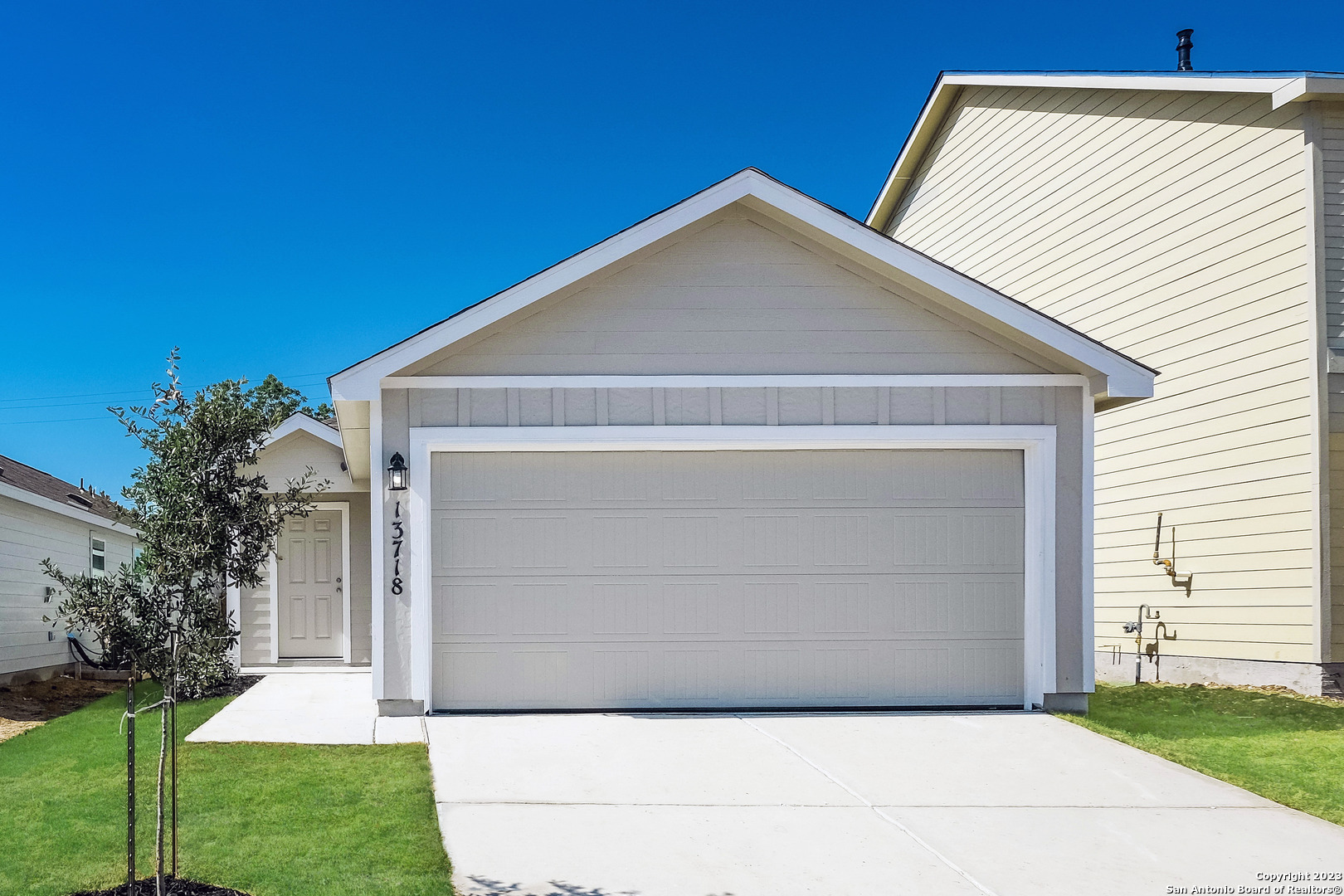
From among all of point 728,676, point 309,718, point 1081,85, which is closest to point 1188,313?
point 1081,85

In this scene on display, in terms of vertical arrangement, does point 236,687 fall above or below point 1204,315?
below

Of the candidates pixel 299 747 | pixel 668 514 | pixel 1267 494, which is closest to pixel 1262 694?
pixel 1267 494

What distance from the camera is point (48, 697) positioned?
Answer: 1217cm

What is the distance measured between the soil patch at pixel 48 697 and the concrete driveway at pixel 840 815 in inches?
210

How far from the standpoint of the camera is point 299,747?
729cm

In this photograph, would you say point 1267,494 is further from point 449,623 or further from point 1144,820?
point 449,623

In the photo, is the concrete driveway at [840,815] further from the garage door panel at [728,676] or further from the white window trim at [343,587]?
the white window trim at [343,587]

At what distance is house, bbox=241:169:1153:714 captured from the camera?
855 cm

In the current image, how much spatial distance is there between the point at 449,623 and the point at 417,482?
1.19m

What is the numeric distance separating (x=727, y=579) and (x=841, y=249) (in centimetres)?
291

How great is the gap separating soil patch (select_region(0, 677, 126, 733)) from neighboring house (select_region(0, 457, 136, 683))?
0.23m

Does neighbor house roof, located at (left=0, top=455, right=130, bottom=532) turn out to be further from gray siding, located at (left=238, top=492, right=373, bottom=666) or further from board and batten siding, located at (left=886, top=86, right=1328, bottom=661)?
board and batten siding, located at (left=886, top=86, right=1328, bottom=661)

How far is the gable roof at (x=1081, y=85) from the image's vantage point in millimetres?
9820

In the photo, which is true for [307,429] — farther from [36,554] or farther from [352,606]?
[36,554]
